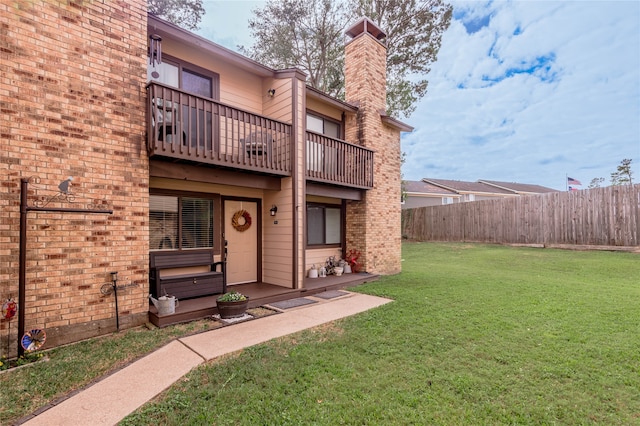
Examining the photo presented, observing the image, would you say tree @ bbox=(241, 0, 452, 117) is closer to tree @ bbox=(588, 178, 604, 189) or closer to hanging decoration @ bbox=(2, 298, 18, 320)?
hanging decoration @ bbox=(2, 298, 18, 320)

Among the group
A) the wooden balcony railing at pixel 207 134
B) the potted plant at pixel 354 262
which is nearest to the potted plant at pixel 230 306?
the wooden balcony railing at pixel 207 134

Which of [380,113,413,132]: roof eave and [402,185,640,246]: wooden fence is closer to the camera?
[380,113,413,132]: roof eave

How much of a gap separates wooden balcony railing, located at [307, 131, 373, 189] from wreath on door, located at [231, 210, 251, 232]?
188cm

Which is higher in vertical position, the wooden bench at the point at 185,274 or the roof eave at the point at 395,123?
the roof eave at the point at 395,123

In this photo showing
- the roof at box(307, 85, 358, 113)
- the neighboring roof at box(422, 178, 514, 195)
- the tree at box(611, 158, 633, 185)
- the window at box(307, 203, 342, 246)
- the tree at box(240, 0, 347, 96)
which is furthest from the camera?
the neighboring roof at box(422, 178, 514, 195)

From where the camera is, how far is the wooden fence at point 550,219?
1108cm

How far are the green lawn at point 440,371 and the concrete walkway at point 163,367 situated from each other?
21cm

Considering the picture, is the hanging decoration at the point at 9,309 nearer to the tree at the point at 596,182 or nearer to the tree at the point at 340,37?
the tree at the point at 340,37

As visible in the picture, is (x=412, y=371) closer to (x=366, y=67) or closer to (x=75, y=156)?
(x=75, y=156)

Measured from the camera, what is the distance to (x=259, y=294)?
6.45 meters

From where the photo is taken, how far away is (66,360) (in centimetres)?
364

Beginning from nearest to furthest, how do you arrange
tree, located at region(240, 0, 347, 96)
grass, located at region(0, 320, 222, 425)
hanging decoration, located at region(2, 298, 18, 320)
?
grass, located at region(0, 320, 222, 425) < hanging decoration, located at region(2, 298, 18, 320) < tree, located at region(240, 0, 347, 96)

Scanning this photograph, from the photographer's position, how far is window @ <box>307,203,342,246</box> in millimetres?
9250

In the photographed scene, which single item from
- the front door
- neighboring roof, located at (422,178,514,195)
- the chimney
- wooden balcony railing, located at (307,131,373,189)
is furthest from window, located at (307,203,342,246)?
neighboring roof, located at (422,178,514,195)
